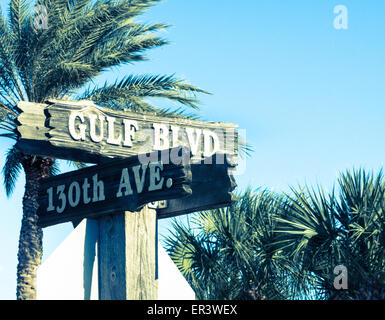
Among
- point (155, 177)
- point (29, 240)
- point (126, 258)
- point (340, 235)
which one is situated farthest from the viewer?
point (29, 240)

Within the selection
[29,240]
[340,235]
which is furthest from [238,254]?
[29,240]

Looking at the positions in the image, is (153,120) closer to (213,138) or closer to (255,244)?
(213,138)

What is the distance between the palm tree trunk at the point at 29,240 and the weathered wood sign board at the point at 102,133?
8.64m

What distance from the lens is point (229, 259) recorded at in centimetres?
1257

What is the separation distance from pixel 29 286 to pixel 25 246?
78 centimetres

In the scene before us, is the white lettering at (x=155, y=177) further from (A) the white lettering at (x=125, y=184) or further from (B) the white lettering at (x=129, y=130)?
(B) the white lettering at (x=129, y=130)

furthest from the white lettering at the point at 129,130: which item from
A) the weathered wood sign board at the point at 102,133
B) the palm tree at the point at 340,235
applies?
the palm tree at the point at 340,235

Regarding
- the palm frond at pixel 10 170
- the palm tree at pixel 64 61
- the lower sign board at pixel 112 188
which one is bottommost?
the lower sign board at pixel 112 188

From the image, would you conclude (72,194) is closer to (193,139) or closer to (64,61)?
(193,139)

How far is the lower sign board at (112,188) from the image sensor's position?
480 cm

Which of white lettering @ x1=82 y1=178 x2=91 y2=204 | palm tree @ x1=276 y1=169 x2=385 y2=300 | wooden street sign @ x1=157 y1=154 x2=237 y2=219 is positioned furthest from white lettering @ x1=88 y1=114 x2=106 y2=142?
palm tree @ x1=276 y1=169 x2=385 y2=300

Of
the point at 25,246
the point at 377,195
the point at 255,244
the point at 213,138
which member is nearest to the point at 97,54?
the point at 25,246

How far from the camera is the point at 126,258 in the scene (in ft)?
16.8

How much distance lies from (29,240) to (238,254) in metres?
4.31
